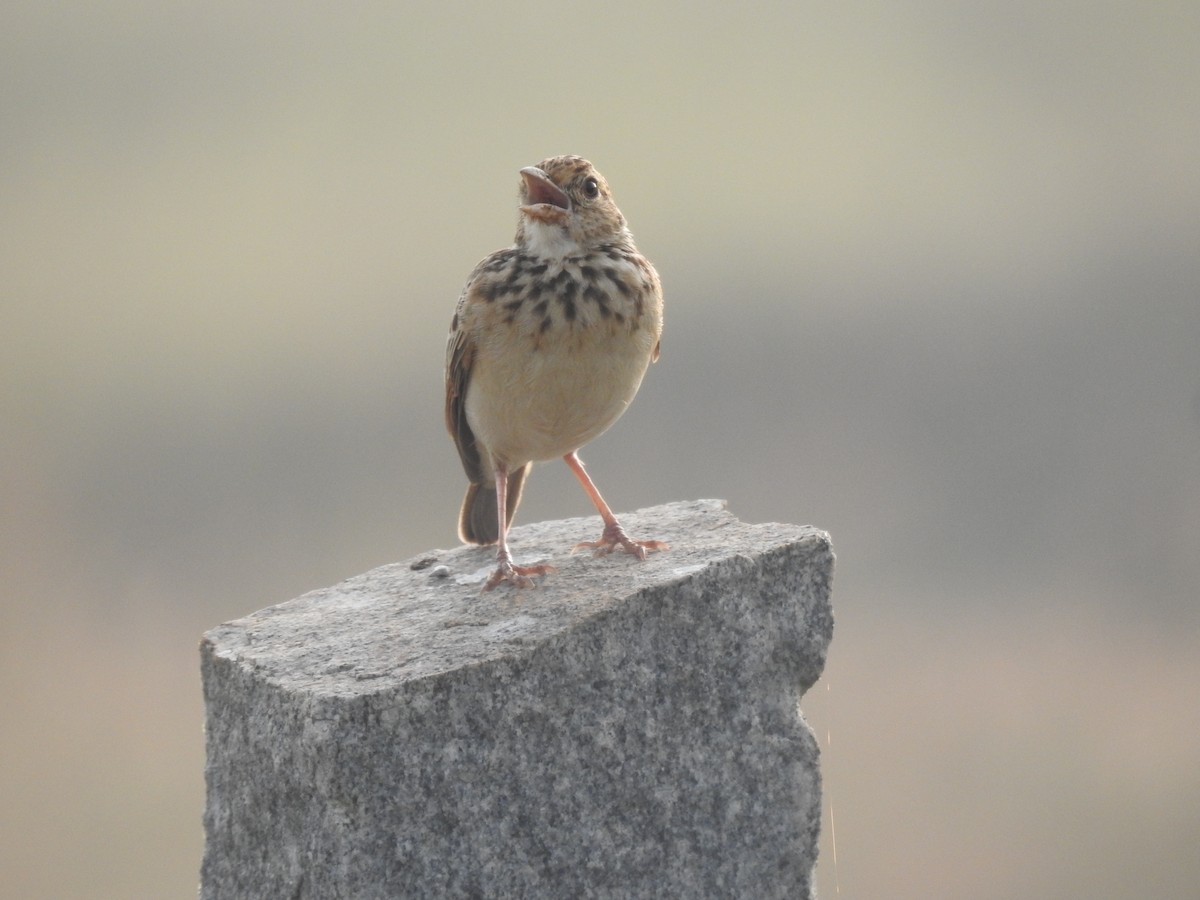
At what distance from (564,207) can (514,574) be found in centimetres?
136

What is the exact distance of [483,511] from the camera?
21.4ft

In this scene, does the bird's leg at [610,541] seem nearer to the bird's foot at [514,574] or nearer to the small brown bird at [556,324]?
the small brown bird at [556,324]

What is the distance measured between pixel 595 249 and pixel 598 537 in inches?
53.3

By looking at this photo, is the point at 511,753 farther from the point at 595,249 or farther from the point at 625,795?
the point at 595,249

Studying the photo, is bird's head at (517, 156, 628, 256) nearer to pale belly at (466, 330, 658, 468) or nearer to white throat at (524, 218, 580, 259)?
white throat at (524, 218, 580, 259)

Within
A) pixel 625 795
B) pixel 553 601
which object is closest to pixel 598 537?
pixel 553 601

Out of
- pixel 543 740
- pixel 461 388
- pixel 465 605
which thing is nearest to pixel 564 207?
pixel 461 388

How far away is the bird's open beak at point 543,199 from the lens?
5445mm

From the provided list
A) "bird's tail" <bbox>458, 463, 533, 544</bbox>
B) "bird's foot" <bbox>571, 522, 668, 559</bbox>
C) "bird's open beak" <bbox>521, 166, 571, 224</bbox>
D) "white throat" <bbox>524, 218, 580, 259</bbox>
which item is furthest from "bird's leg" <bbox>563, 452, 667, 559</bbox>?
"bird's open beak" <bbox>521, 166, 571, 224</bbox>

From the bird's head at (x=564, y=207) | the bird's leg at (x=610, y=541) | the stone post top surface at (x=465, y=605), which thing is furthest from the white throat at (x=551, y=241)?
the stone post top surface at (x=465, y=605)

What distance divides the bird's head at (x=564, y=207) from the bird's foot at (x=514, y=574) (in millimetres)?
1173

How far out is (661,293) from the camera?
5797 mm

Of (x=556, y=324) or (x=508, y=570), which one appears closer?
(x=556, y=324)

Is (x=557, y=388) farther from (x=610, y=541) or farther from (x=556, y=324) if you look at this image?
(x=610, y=541)
